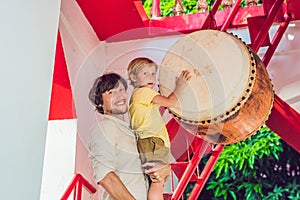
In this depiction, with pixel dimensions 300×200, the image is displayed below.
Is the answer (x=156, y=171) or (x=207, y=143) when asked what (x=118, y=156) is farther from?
(x=207, y=143)

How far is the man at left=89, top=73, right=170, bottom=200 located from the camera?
224 centimetres

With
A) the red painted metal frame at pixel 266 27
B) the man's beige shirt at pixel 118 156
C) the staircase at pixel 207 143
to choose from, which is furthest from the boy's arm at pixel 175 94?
the red painted metal frame at pixel 266 27

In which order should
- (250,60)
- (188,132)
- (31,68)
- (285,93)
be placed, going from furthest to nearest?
Answer: (285,93) → (188,132) → (250,60) → (31,68)

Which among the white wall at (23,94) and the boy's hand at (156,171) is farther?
the boy's hand at (156,171)

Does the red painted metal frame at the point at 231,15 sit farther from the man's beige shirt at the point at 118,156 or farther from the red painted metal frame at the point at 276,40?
the man's beige shirt at the point at 118,156

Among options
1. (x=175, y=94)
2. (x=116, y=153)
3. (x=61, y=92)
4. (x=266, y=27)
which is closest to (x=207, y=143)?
(x=175, y=94)

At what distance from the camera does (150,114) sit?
7.65 feet

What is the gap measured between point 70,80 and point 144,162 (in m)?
0.75

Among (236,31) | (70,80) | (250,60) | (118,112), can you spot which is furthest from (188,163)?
(236,31)

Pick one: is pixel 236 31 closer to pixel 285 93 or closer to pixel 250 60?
pixel 285 93

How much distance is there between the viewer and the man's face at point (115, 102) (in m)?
2.34

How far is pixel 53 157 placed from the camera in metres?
2.62

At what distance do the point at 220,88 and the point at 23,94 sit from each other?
102 cm

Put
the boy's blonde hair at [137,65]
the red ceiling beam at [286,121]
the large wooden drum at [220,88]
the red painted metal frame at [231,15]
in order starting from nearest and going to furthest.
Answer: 1. the large wooden drum at [220,88]
2. the boy's blonde hair at [137,65]
3. the red ceiling beam at [286,121]
4. the red painted metal frame at [231,15]
